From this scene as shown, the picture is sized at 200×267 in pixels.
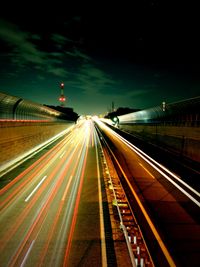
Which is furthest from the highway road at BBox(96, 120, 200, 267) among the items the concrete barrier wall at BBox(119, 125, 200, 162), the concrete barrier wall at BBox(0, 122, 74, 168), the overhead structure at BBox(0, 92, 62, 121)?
the overhead structure at BBox(0, 92, 62, 121)

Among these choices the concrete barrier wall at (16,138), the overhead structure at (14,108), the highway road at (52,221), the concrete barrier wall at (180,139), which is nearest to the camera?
the highway road at (52,221)

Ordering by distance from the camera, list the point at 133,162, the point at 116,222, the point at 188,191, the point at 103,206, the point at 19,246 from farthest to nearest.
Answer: the point at 133,162 < the point at 188,191 < the point at 103,206 < the point at 116,222 < the point at 19,246

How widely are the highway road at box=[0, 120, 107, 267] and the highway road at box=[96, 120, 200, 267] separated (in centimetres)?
216

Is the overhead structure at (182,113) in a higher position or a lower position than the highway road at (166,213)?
higher

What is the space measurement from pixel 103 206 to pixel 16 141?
554 inches

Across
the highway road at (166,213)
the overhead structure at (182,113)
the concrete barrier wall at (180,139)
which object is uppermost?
the overhead structure at (182,113)

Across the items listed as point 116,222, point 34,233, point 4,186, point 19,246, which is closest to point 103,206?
point 116,222

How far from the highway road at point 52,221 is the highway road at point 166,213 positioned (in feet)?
7.08

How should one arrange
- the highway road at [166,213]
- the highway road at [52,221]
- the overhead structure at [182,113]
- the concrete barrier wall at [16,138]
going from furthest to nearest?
the overhead structure at [182,113] < the concrete barrier wall at [16,138] < the highway road at [166,213] < the highway road at [52,221]

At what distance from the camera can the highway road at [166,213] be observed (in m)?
7.28

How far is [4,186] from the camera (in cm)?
1412

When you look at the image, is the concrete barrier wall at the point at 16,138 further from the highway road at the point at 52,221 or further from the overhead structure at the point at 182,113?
the overhead structure at the point at 182,113

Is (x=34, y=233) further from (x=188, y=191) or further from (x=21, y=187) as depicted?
(x=188, y=191)

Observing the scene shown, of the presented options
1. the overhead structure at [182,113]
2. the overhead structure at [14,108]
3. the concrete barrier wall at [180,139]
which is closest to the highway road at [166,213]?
the concrete barrier wall at [180,139]
